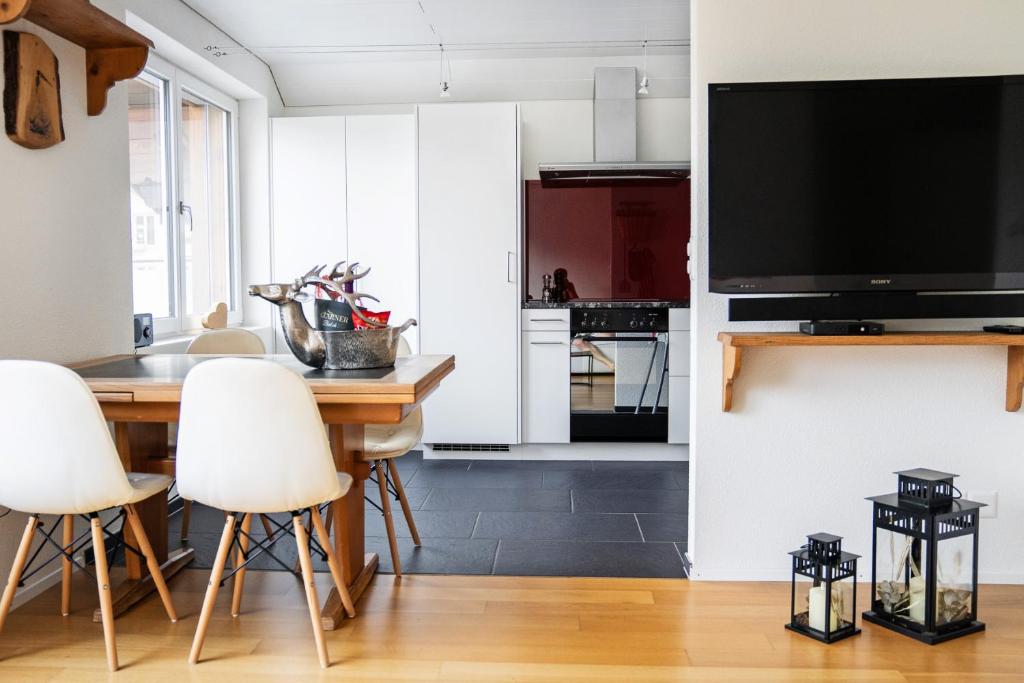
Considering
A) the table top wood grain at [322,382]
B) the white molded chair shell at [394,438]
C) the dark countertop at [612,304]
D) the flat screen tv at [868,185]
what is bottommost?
the white molded chair shell at [394,438]

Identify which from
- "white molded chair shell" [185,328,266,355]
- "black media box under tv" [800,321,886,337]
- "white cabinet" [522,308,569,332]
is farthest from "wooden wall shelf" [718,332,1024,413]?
"white cabinet" [522,308,569,332]

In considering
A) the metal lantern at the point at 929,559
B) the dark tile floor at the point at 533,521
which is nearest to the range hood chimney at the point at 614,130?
the dark tile floor at the point at 533,521

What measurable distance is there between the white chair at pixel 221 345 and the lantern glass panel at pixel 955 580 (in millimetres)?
2431

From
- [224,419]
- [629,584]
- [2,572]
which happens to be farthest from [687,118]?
[2,572]

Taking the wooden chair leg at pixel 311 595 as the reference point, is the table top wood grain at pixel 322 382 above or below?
above

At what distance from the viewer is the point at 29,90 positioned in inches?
114

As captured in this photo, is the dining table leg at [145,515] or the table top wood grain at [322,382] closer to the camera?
the table top wood grain at [322,382]

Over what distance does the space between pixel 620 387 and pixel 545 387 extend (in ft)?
1.48

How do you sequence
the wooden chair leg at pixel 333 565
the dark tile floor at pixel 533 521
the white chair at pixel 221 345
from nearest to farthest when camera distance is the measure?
1. the wooden chair leg at pixel 333 565
2. the dark tile floor at pixel 533 521
3. the white chair at pixel 221 345

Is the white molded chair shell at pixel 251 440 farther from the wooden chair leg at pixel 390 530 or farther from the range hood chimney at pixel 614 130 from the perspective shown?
the range hood chimney at pixel 614 130

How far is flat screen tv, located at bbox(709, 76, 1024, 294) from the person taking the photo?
2.81 m

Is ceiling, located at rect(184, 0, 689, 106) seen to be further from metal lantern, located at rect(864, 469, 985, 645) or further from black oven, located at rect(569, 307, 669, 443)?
metal lantern, located at rect(864, 469, 985, 645)

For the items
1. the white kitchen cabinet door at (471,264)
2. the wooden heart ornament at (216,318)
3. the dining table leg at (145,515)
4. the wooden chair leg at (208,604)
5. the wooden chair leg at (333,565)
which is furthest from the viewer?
the white kitchen cabinet door at (471,264)

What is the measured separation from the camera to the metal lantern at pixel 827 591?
2.57m
